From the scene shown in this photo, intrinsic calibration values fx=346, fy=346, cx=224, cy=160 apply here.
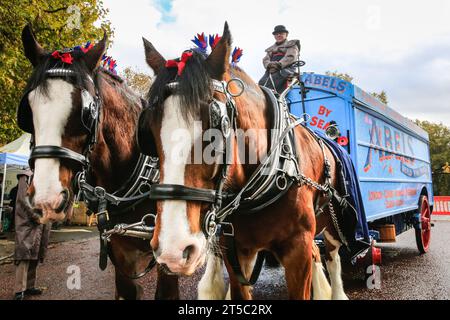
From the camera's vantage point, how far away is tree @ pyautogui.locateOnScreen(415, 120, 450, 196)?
32.9 metres

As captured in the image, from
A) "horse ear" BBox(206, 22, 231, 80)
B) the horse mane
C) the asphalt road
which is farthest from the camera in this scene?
the asphalt road

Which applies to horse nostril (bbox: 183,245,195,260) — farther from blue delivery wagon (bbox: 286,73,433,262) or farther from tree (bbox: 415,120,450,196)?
tree (bbox: 415,120,450,196)

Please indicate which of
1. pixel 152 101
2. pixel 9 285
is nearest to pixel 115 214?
pixel 152 101

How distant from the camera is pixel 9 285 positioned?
5.48 meters

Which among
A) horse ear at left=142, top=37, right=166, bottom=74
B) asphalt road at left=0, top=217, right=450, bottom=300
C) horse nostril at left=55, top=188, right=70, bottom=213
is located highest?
horse ear at left=142, top=37, right=166, bottom=74

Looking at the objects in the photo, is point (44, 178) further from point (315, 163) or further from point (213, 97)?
point (315, 163)

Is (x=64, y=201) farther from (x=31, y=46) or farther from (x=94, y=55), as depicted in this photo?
(x=31, y=46)

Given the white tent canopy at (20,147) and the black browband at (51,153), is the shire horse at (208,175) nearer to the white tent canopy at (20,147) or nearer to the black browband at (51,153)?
the black browband at (51,153)

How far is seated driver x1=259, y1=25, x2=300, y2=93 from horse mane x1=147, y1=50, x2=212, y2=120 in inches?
77.2

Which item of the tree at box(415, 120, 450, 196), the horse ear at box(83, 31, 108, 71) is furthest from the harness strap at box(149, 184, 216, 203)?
the tree at box(415, 120, 450, 196)

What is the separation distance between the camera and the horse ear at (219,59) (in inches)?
69.6

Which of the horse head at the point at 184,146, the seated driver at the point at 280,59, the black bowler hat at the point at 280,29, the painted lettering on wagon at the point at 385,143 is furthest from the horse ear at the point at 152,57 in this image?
the painted lettering on wagon at the point at 385,143

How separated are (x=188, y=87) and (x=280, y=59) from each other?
A: 2.86m
